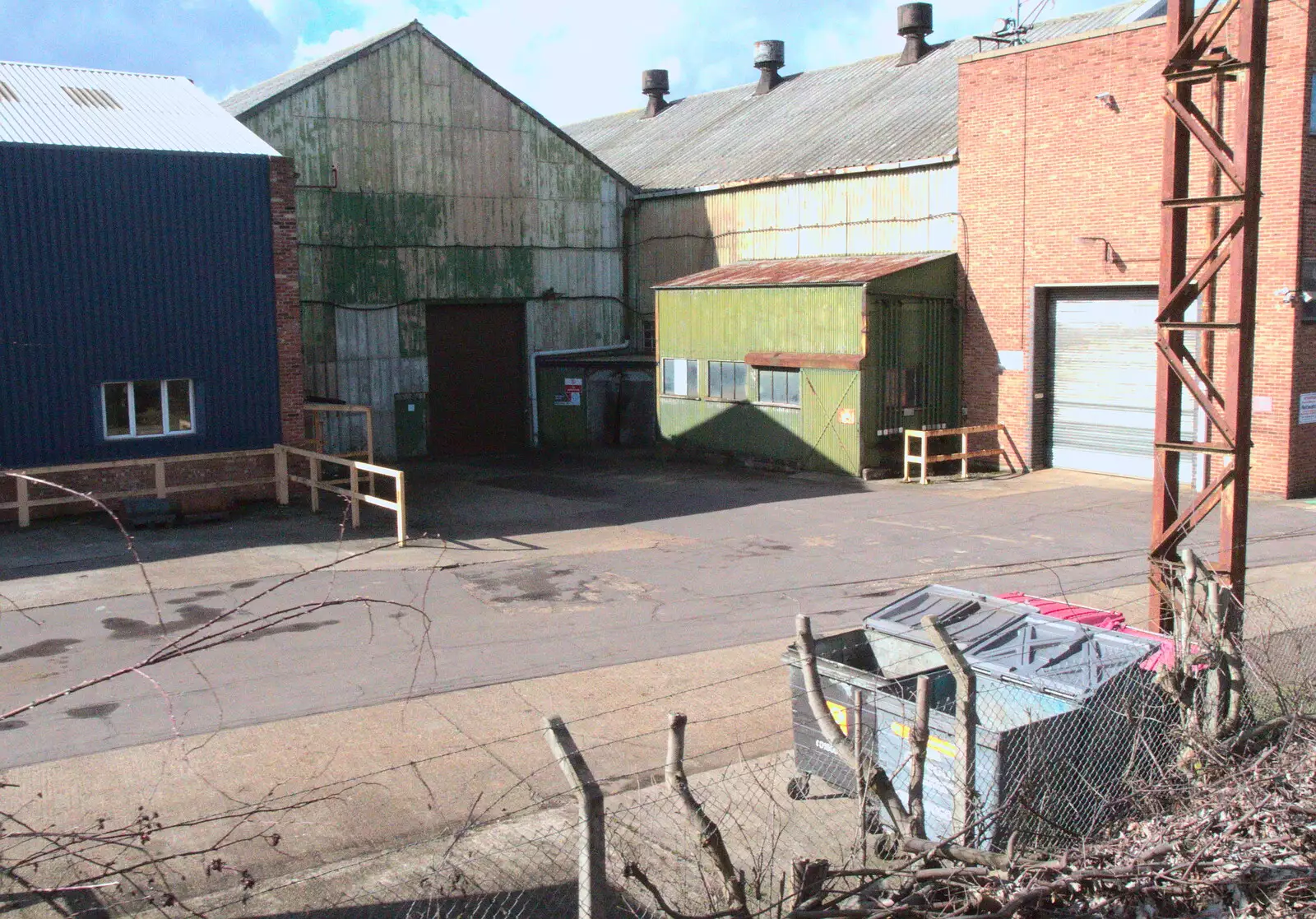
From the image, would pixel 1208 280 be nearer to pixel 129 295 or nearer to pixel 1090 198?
pixel 1090 198

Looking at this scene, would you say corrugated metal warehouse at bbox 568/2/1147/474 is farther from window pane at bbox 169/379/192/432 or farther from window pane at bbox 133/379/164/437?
window pane at bbox 133/379/164/437

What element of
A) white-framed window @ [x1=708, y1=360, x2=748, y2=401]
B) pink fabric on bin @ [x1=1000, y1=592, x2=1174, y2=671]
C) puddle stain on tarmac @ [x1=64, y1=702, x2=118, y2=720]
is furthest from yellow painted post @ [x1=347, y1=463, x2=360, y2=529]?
pink fabric on bin @ [x1=1000, y1=592, x2=1174, y2=671]

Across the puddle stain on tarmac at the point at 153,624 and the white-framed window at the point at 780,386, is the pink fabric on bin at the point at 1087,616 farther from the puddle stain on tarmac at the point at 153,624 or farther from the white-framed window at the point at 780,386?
the white-framed window at the point at 780,386

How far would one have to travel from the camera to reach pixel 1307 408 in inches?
803

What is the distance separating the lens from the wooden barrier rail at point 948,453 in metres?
22.8

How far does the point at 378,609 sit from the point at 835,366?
12607 millimetres

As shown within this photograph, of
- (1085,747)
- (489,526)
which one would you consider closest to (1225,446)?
(1085,747)

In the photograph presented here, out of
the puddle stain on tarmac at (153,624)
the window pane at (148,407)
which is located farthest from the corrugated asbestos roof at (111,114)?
the puddle stain on tarmac at (153,624)

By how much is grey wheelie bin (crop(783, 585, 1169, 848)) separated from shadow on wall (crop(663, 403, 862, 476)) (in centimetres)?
1521

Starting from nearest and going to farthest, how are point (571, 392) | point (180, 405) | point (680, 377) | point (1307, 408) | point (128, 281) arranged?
point (128, 281)
point (180, 405)
point (1307, 408)
point (680, 377)
point (571, 392)

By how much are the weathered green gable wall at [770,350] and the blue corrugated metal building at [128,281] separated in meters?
9.64

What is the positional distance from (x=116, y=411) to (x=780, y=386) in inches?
500

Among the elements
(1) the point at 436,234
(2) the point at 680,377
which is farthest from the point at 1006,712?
(1) the point at 436,234

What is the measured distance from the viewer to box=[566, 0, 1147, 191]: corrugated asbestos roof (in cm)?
2730
